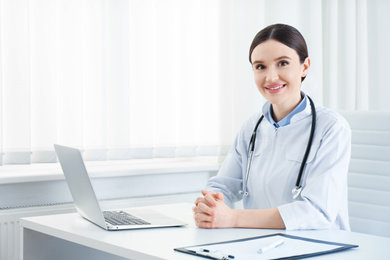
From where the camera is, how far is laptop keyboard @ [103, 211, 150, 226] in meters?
1.47

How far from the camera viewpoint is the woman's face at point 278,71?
1.71 meters

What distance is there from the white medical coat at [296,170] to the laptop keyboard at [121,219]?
35 centimetres

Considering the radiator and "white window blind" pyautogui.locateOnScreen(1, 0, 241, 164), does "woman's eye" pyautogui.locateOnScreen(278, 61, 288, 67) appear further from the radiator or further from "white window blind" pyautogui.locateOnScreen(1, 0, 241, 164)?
the radiator

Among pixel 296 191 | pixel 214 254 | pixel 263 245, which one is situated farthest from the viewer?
pixel 296 191

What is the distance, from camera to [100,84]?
2238 mm

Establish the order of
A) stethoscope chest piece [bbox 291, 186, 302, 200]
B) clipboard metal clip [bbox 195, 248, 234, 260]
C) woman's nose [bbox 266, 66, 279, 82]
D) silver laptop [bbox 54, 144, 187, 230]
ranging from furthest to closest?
woman's nose [bbox 266, 66, 279, 82]
stethoscope chest piece [bbox 291, 186, 302, 200]
silver laptop [bbox 54, 144, 187, 230]
clipboard metal clip [bbox 195, 248, 234, 260]

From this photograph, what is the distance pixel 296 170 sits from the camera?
166 centimetres

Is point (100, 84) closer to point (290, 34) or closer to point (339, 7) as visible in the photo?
point (290, 34)

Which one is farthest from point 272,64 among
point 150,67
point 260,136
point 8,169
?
point 8,169

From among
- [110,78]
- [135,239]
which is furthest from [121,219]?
[110,78]

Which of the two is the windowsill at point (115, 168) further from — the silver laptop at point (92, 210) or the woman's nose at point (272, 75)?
the woman's nose at point (272, 75)

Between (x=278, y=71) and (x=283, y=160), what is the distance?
0.28 m

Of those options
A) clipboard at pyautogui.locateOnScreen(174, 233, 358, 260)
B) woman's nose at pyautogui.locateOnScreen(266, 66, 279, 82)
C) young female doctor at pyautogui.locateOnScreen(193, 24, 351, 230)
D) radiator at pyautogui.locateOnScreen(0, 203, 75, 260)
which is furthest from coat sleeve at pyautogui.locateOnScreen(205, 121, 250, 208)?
radiator at pyautogui.locateOnScreen(0, 203, 75, 260)

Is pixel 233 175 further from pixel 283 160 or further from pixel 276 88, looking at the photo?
pixel 276 88
